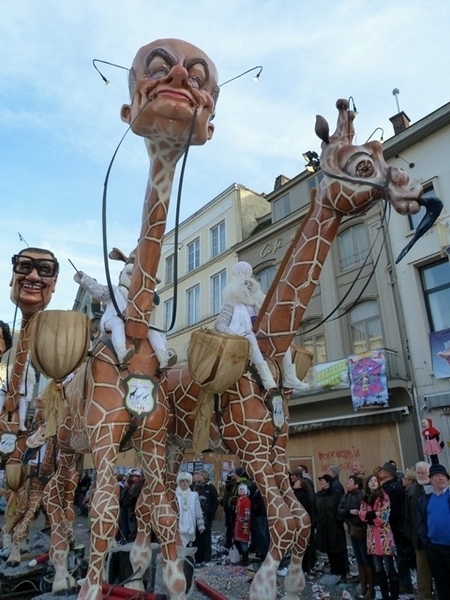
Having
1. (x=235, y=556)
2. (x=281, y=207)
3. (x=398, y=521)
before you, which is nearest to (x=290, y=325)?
(x=398, y=521)

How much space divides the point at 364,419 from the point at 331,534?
6.62 m

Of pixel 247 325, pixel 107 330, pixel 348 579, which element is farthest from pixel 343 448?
pixel 107 330

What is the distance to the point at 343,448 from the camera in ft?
44.8

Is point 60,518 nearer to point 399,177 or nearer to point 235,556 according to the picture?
point 235,556

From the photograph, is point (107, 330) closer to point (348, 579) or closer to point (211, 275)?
Answer: point (348, 579)

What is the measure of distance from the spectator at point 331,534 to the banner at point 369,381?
19.6 ft

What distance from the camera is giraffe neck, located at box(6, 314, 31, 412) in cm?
711

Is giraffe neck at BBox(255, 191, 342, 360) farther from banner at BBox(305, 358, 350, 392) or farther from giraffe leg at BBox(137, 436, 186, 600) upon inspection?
banner at BBox(305, 358, 350, 392)

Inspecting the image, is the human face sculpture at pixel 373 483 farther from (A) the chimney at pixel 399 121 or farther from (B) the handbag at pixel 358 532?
(A) the chimney at pixel 399 121

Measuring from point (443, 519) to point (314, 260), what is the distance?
300cm

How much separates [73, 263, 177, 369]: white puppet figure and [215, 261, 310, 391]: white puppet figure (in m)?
0.71

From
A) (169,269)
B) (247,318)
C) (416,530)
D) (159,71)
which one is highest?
(169,269)

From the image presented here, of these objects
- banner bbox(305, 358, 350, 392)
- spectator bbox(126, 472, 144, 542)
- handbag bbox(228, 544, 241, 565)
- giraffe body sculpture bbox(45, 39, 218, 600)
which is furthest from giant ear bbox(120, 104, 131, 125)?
banner bbox(305, 358, 350, 392)

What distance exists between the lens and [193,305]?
2253cm
